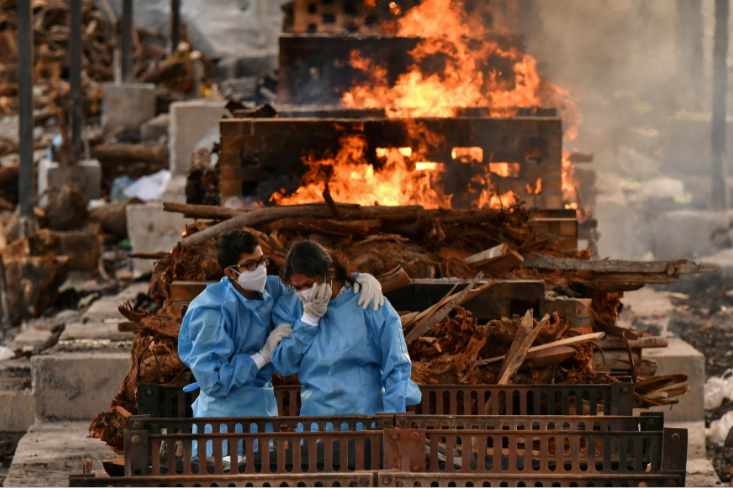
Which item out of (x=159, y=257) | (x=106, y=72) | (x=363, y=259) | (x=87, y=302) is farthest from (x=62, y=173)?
(x=363, y=259)

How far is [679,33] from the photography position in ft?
77.2

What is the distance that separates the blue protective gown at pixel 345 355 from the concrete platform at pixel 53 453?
2.53 meters

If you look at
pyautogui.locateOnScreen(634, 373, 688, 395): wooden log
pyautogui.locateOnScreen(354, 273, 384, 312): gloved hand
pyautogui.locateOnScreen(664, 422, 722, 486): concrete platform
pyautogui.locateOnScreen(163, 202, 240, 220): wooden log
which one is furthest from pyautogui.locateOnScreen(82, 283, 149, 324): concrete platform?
pyautogui.locateOnScreen(664, 422, 722, 486): concrete platform

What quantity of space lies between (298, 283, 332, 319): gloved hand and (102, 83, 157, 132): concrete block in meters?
15.9

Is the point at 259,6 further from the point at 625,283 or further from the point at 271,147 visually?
the point at 625,283

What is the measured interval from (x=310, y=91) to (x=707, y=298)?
21.8ft

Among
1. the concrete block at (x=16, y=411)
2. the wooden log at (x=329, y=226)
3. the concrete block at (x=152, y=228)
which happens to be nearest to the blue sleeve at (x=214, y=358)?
the wooden log at (x=329, y=226)

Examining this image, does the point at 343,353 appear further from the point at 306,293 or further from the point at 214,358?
the point at 214,358

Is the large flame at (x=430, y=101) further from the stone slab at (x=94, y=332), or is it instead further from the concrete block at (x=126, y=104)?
the concrete block at (x=126, y=104)

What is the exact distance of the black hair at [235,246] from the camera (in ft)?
13.9

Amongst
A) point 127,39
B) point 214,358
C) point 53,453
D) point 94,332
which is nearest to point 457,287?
point 214,358

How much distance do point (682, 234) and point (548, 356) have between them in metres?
13.3

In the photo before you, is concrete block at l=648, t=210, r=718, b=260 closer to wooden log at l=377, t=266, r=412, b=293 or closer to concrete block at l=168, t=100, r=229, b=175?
concrete block at l=168, t=100, r=229, b=175

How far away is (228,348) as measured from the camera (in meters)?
4.20
